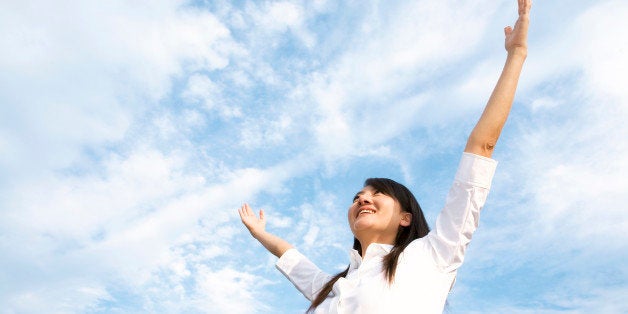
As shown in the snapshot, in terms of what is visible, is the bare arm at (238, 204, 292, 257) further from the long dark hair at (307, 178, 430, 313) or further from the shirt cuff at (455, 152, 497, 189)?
the shirt cuff at (455, 152, 497, 189)

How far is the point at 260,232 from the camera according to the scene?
5.86 meters

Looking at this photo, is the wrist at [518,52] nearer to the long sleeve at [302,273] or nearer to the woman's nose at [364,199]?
the woman's nose at [364,199]

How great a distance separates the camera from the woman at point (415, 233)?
3326mm

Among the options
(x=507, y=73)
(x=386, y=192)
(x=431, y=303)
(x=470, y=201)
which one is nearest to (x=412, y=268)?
(x=431, y=303)

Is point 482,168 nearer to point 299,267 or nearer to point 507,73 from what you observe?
point 507,73

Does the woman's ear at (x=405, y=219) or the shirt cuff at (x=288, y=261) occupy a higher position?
the shirt cuff at (x=288, y=261)

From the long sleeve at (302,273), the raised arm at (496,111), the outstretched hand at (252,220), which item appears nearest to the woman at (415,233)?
the raised arm at (496,111)

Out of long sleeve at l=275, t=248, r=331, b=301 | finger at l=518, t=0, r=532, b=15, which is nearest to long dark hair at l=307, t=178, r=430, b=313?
long sleeve at l=275, t=248, r=331, b=301

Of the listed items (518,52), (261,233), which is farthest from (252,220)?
(518,52)

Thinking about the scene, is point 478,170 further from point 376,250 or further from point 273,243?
point 273,243

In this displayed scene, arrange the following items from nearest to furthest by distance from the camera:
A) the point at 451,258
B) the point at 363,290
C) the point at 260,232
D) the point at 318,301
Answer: the point at 451,258, the point at 363,290, the point at 318,301, the point at 260,232

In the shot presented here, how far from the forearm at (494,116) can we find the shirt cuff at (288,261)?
236cm

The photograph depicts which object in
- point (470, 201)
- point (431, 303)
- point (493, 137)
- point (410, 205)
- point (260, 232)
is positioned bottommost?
point (431, 303)

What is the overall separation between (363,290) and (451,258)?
0.63 metres
